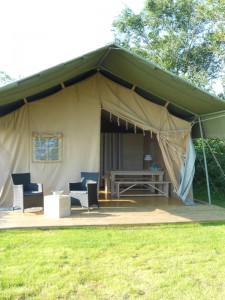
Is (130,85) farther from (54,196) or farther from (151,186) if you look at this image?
(54,196)

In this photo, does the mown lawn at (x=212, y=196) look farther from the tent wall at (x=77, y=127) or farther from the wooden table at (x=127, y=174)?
the tent wall at (x=77, y=127)

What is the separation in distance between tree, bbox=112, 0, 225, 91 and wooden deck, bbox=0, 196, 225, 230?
37.9 feet

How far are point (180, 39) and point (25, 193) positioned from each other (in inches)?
563

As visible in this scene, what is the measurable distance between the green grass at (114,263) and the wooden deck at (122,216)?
232 mm

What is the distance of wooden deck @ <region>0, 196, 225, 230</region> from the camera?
5.60 meters

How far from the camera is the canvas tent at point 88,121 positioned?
744 cm

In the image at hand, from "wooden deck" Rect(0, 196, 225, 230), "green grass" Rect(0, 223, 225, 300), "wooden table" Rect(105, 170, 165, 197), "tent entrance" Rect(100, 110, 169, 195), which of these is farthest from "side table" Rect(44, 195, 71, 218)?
"tent entrance" Rect(100, 110, 169, 195)

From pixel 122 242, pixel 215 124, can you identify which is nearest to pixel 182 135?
pixel 215 124

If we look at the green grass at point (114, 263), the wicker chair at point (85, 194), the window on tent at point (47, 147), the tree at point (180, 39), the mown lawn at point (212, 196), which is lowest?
the green grass at point (114, 263)

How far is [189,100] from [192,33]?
12.4m

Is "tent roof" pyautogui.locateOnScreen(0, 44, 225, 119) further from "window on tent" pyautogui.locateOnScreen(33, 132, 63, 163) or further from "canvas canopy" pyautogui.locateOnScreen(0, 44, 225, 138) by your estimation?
"window on tent" pyautogui.locateOnScreen(33, 132, 63, 163)

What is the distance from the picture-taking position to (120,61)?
21.8 ft

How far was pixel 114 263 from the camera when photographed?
394 cm

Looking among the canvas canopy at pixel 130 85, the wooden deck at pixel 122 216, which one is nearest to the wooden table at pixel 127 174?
the wooden deck at pixel 122 216
